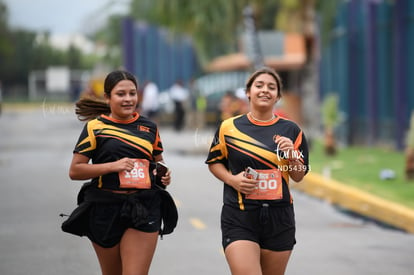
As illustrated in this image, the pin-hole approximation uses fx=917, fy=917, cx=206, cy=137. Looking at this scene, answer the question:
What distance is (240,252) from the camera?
535 centimetres

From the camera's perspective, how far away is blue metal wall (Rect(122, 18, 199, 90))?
143 feet

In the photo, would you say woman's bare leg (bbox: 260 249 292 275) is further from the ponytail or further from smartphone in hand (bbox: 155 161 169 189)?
the ponytail

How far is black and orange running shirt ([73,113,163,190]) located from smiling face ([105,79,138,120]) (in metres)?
0.08

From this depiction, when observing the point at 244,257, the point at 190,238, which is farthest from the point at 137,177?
the point at 190,238

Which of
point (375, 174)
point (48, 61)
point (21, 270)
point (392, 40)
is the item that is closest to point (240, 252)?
point (21, 270)

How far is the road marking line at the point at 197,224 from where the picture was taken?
36.4 ft

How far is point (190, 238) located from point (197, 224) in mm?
1066

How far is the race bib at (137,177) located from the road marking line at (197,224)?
5466 millimetres

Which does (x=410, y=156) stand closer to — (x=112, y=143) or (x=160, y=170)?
(x=160, y=170)

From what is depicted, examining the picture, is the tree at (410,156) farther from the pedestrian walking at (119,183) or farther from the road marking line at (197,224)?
the pedestrian walking at (119,183)

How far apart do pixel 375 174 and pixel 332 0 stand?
906 centimetres

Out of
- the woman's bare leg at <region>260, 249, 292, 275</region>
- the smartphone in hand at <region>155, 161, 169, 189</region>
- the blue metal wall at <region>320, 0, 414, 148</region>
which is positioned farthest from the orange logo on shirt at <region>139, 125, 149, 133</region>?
the blue metal wall at <region>320, 0, 414, 148</region>

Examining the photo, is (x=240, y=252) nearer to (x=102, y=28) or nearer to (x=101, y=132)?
(x=101, y=132)

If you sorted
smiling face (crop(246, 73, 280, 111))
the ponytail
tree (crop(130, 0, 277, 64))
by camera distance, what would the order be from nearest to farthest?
smiling face (crop(246, 73, 280, 111)), the ponytail, tree (crop(130, 0, 277, 64))
